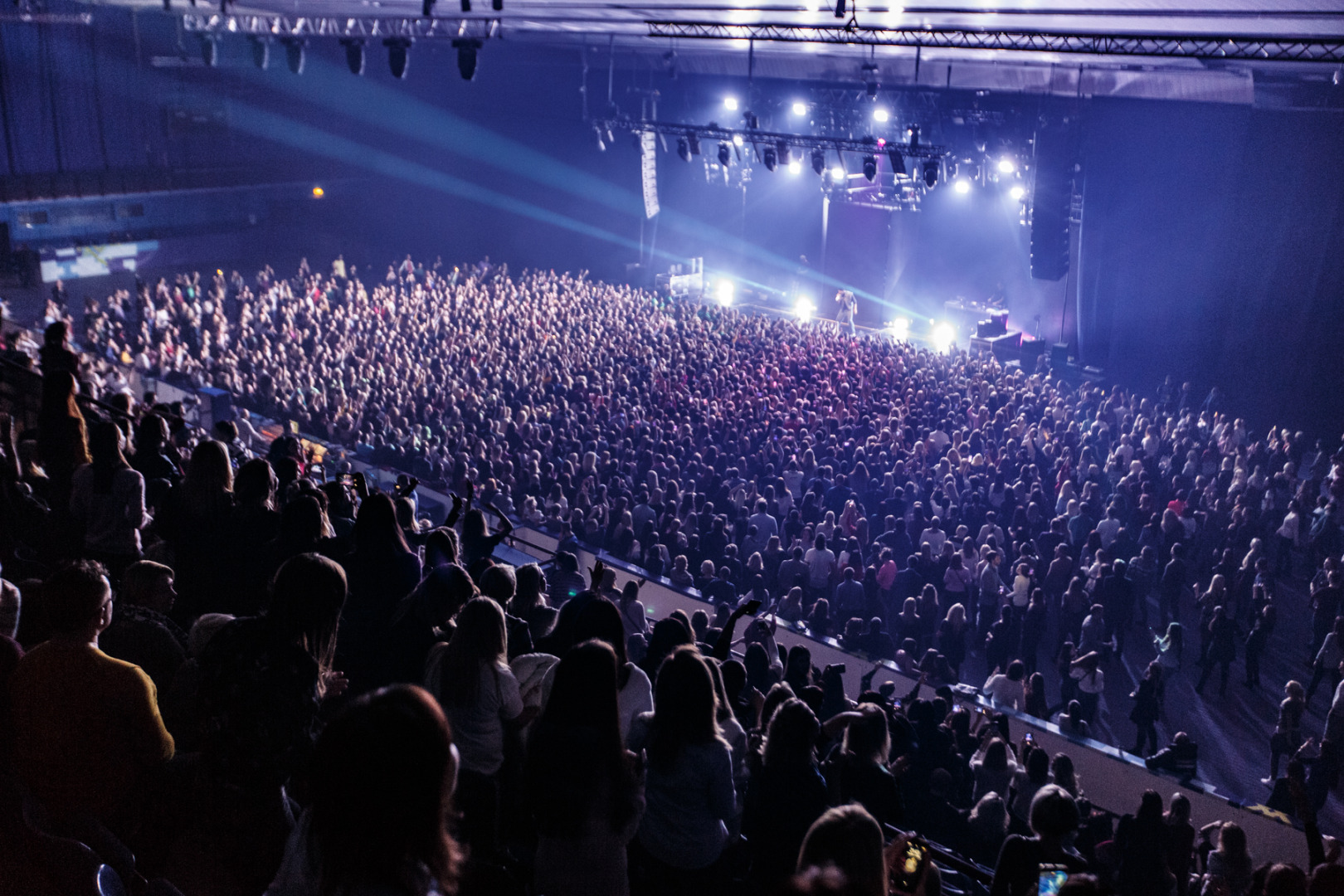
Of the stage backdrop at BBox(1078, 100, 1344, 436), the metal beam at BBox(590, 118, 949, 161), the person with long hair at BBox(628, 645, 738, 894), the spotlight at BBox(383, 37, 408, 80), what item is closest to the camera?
the person with long hair at BBox(628, 645, 738, 894)

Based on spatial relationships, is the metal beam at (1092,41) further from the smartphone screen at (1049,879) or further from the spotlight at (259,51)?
the smartphone screen at (1049,879)

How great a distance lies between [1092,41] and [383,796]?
14498 millimetres

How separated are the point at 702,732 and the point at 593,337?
1374 centimetres

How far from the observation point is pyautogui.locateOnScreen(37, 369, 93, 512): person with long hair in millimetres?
4316

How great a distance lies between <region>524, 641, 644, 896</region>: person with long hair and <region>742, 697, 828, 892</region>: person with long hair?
556mm

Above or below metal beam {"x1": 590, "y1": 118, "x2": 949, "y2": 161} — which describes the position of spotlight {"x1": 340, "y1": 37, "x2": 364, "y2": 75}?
above

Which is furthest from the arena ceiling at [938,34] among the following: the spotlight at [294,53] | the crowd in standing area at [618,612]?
the crowd in standing area at [618,612]

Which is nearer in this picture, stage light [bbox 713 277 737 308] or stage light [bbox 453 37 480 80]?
stage light [bbox 453 37 480 80]

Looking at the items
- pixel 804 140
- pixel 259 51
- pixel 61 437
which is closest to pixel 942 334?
pixel 804 140

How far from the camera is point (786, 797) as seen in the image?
2.62 metres

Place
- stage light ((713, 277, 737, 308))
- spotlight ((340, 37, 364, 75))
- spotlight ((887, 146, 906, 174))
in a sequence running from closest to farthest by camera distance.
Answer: spotlight ((340, 37, 364, 75)) < spotlight ((887, 146, 906, 174)) < stage light ((713, 277, 737, 308))

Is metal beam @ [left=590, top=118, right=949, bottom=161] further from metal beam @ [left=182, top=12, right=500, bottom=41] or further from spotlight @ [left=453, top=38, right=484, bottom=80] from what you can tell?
spotlight @ [left=453, top=38, right=484, bottom=80]

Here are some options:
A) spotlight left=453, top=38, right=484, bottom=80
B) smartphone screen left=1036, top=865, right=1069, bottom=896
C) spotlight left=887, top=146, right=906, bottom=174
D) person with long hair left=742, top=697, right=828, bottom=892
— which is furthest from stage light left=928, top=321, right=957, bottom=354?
person with long hair left=742, top=697, right=828, bottom=892

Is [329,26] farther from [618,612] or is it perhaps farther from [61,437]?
[618,612]
